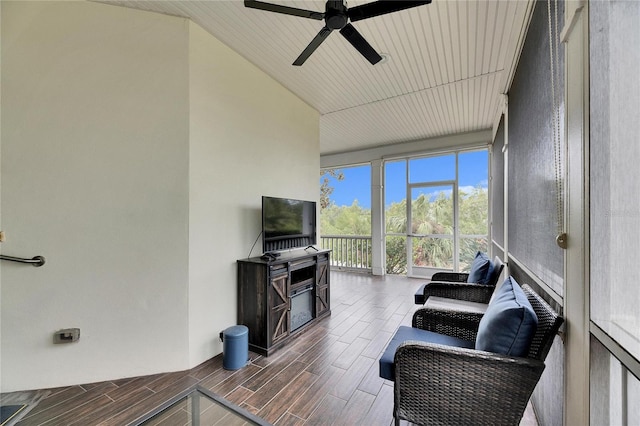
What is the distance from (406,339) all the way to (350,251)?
15.8ft

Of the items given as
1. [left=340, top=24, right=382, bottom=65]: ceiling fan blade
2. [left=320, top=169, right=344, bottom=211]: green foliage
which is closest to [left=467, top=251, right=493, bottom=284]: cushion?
[left=340, top=24, right=382, bottom=65]: ceiling fan blade

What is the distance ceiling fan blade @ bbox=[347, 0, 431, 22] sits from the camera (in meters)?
1.64

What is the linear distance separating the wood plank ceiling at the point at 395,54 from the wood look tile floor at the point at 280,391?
310 cm

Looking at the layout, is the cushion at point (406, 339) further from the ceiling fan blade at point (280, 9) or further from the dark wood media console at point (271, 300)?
the ceiling fan blade at point (280, 9)

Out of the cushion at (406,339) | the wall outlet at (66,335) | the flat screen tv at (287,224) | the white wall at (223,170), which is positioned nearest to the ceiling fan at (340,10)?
the white wall at (223,170)

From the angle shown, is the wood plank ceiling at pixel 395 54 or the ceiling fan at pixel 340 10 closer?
the ceiling fan at pixel 340 10

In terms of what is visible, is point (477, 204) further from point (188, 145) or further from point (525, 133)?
point (188, 145)

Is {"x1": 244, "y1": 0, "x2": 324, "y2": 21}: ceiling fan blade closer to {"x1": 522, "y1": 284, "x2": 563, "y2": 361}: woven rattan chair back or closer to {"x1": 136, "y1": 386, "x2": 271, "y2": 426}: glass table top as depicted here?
{"x1": 522, "y1": 284, "x2": 563, "y2": 361}: woven rattan chair back

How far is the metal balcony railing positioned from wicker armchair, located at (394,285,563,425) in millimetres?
4832

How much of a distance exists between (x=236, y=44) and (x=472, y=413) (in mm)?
3505

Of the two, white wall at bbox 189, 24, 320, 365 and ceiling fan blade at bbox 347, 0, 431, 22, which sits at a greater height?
ceiling fan blade at bbox 347, 0, 431, 22

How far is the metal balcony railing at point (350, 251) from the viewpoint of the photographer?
6.33 m

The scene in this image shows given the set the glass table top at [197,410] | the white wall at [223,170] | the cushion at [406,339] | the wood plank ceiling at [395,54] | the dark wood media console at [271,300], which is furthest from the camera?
the dark wood media console at [271,300]

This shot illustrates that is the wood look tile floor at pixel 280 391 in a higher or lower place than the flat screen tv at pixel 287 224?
lower
